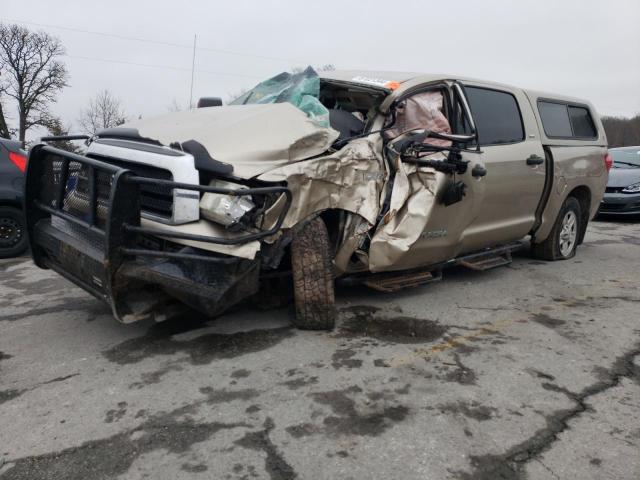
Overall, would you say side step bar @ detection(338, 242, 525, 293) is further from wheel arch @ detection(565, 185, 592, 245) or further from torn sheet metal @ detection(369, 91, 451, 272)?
wheel arch @ detection(565, 185, 592, 245)

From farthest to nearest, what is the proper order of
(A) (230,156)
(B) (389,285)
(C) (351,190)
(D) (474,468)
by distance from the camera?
1. (B) (389,285)
2. (C) (351,190)
3. (A) (230,156)
4. (D) (474,468)

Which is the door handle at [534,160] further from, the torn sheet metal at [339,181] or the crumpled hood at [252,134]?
the crumpled hood at [252,134]

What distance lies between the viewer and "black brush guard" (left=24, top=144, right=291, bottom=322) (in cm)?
309

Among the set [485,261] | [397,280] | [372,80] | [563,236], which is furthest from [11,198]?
[563,236]

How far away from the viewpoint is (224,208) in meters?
3.21

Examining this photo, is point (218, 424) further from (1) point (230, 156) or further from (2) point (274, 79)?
(2) point (274, 79)

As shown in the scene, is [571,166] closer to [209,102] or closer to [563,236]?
[563,236]

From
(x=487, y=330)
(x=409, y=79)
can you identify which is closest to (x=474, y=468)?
(x=487, y=330)

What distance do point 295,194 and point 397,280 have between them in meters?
1.43

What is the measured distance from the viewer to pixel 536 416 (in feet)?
9.17

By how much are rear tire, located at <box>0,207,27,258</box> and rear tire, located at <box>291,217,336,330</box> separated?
4.74 meters

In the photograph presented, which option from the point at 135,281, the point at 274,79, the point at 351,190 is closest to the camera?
the point at 135,281

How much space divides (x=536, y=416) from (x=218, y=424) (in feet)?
5.44

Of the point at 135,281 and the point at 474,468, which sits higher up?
the point at 135,281
